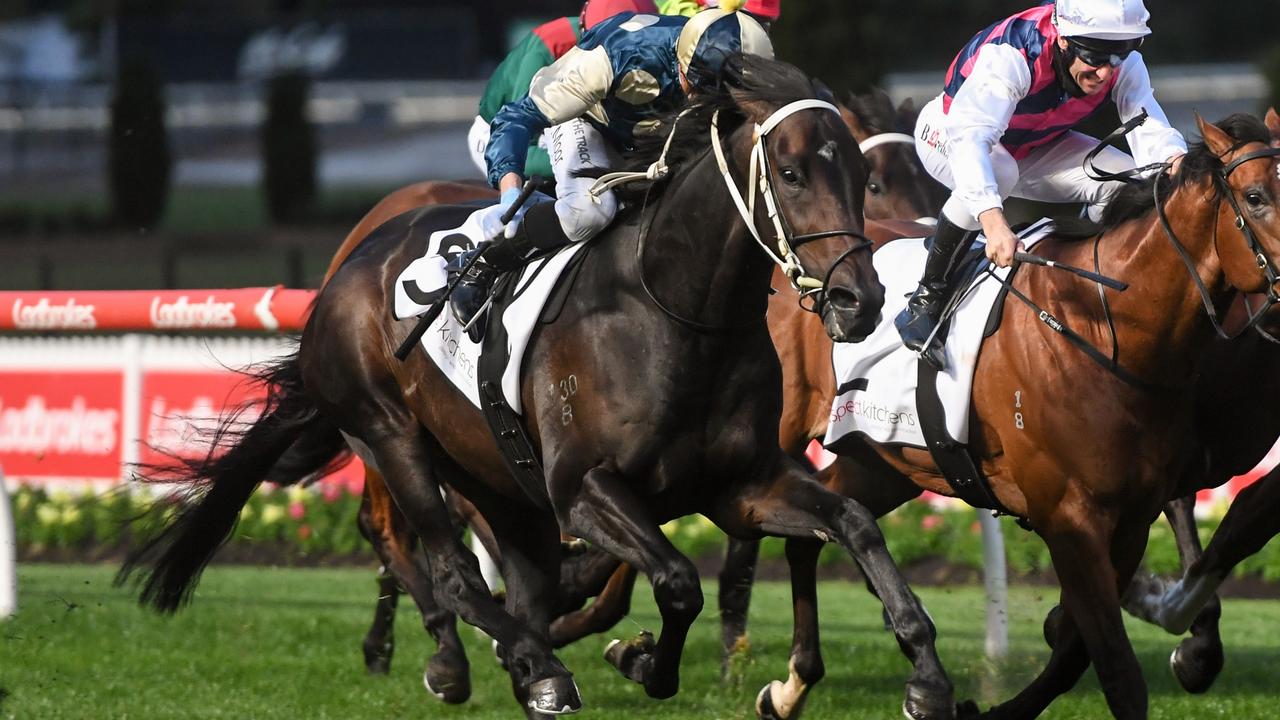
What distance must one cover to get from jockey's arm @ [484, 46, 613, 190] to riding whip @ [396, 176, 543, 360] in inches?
3.6

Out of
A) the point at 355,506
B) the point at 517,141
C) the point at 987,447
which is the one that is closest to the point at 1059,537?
the point at 987,447

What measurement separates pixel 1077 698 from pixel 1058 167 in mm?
1691

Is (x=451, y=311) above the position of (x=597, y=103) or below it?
below

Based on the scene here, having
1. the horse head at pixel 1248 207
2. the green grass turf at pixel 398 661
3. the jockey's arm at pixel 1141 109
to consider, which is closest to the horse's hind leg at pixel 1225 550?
the green grass turf at pixel 398 661

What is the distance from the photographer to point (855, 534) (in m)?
4.19

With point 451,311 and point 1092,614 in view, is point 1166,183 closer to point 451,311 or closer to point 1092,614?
point 1092,614

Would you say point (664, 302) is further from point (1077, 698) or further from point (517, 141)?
point (1077, 698)

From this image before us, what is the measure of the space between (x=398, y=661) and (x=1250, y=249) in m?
3.51

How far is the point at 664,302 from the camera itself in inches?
175

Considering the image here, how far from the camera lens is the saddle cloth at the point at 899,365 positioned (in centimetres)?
525

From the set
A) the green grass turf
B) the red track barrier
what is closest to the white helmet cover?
the green grass turf

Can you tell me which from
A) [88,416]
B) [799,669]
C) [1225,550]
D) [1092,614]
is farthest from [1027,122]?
[88,416]

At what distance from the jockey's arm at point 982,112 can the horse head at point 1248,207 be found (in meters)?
0.57

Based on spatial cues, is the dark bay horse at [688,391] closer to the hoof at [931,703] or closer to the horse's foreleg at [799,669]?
the hoof at [931,703]
